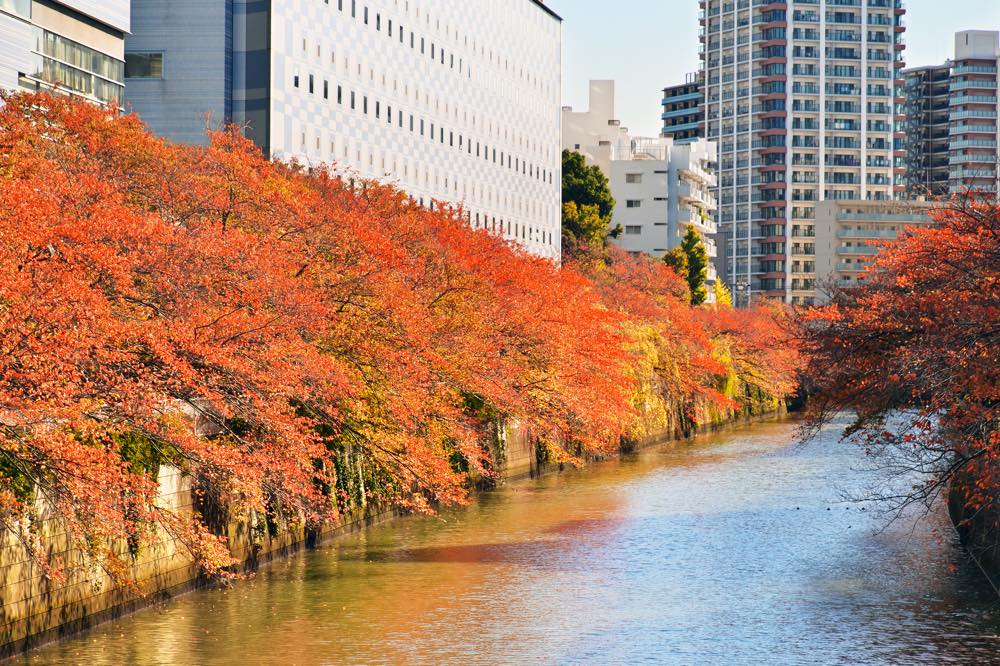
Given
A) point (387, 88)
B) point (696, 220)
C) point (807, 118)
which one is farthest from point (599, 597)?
point (807, 118)

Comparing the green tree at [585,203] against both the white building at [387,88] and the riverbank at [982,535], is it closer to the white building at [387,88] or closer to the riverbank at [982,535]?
the white building at [387,88]

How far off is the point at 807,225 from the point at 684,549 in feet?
534

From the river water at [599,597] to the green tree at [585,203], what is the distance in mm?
70562

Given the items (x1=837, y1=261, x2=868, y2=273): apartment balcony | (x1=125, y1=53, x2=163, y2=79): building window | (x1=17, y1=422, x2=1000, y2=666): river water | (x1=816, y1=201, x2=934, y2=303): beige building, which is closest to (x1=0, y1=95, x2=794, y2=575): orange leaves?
(x1=17, y1=422, x2=1000, y2=666): river water

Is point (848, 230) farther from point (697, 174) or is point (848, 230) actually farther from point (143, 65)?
point (143, 65)

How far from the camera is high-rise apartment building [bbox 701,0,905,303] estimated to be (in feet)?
633

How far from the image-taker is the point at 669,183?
152 metres

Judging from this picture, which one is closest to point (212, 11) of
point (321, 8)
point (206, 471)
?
point (321, 8)

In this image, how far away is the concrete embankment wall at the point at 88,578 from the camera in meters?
23.8

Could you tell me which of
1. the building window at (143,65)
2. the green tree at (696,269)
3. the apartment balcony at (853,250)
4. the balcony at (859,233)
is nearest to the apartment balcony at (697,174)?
the balcony at (859,233)

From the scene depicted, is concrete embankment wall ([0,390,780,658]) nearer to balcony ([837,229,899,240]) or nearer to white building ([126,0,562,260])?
white building ([126,0,562,260])

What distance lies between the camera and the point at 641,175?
151 metres

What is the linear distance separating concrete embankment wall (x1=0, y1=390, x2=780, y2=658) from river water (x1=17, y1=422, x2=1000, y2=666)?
0.41 meters

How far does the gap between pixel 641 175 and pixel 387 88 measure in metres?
59.6
